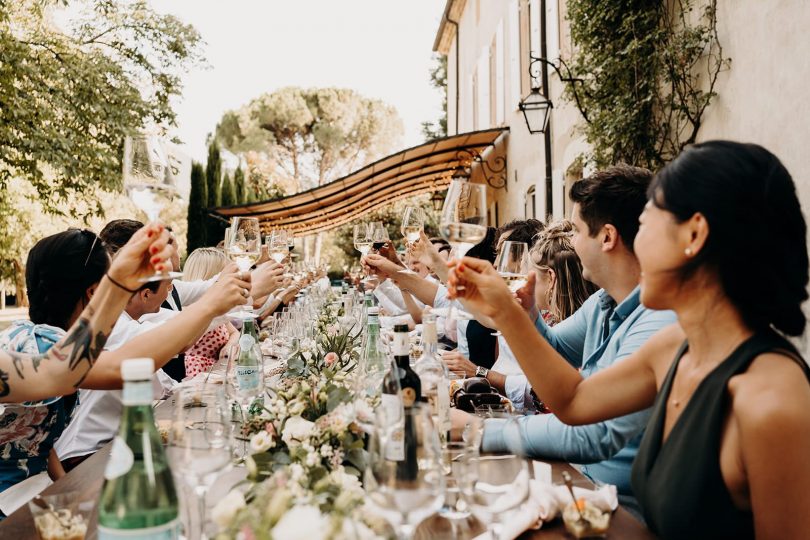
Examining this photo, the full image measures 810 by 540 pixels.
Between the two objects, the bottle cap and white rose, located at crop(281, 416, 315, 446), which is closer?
the bottle cap

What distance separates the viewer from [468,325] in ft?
14.4

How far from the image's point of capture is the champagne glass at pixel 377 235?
13.3ft

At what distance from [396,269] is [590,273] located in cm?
135

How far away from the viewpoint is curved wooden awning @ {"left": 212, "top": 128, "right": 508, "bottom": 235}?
12.1 metres

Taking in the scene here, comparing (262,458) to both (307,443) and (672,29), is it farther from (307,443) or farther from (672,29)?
(672,29)

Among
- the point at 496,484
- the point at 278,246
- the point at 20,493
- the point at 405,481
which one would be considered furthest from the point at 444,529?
the point at 278,246

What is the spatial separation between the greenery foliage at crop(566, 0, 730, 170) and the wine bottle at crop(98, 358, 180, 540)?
507cm

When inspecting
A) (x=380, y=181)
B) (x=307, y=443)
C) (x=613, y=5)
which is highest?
(x=613, y=5)

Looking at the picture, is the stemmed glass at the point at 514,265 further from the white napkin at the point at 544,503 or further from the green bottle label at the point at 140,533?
the green bottle label at the point at 140,533

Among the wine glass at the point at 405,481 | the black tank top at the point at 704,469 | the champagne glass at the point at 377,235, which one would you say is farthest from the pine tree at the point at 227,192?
the wine glass at the point at 405,481

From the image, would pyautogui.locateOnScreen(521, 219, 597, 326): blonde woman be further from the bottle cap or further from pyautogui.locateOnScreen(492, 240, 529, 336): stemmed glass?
the bottle cap

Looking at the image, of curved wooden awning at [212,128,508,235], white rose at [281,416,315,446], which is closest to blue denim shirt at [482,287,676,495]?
white rose at [281,416,315,446]

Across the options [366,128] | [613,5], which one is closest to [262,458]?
[613,5]

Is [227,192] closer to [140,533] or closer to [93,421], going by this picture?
[93,421]
